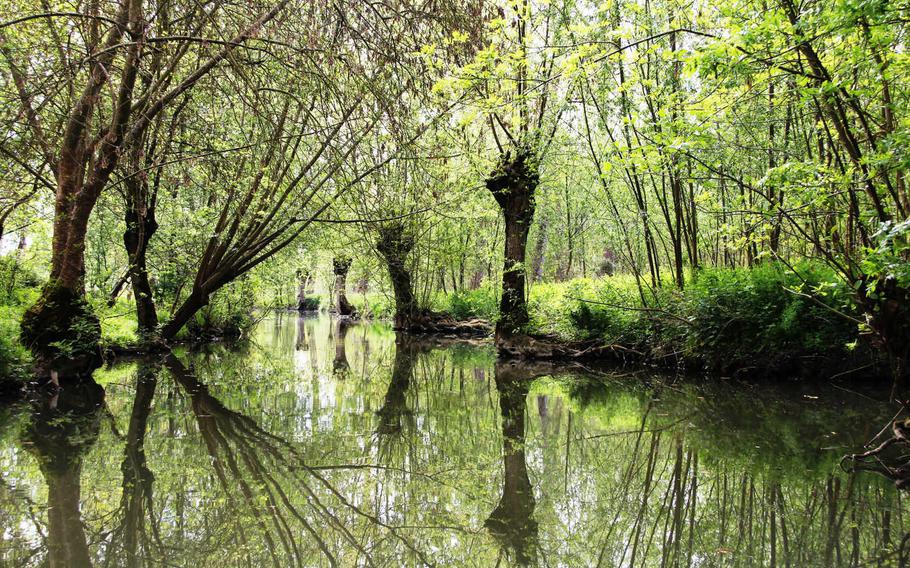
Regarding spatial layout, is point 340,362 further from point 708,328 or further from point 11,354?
point 708,328

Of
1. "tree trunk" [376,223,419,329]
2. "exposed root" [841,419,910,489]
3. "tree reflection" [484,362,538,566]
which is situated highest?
"tree trunk" [376,223,419,329]

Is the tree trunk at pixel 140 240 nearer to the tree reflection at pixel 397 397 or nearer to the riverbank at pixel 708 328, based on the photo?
the riverbank at pixel 708 328

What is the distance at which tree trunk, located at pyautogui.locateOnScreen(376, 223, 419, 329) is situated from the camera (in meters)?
17.3

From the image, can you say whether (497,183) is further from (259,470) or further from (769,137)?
(259,470)

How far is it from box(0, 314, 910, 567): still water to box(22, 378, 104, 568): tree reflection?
0.07ft

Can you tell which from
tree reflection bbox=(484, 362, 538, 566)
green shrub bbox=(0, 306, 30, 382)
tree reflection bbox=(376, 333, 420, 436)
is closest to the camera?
tree reflection bbox=(484, 362, 538, 566)

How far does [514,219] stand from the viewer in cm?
1241

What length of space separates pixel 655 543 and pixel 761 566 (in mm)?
565

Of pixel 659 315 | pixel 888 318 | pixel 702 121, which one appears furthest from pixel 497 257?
pixel 888 318

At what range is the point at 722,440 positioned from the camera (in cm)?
537

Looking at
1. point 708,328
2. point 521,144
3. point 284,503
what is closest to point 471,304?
point 521,144

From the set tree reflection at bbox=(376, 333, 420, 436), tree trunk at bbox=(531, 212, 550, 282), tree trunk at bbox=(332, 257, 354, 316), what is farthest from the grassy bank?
tree trunk at bbox=(332, 257, 354, 316)

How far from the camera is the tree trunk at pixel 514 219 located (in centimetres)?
1202

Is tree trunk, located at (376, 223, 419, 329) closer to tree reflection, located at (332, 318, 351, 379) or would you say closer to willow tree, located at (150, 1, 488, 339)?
tree reflection, located at (332, 318, 351, 379)
